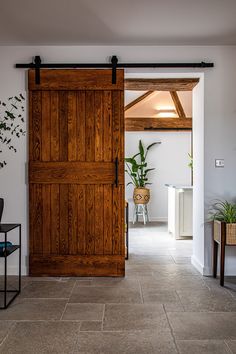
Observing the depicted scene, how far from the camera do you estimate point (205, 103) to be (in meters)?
4.01

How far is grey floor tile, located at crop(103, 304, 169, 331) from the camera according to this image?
2602 millimetres

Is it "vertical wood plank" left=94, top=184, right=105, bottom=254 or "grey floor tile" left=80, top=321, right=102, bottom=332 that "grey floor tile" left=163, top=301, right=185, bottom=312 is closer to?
"grey floor tile" left=80, top=321, right=102, bottom=332

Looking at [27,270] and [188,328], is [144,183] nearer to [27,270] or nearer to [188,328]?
[27,270]

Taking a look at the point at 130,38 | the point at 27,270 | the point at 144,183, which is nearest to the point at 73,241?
the point at 27,270

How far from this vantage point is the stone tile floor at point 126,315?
7.57 feet

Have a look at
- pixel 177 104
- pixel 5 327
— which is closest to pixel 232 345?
pixel 5 327

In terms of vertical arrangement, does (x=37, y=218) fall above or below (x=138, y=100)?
below

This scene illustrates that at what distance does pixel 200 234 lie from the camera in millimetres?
4133

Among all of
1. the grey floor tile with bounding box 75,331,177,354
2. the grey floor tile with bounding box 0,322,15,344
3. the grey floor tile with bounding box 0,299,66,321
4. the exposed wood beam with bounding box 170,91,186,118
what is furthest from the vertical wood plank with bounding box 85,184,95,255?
the exposed wood beam with bounding box 170,91,186,118

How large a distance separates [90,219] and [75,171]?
54 cm

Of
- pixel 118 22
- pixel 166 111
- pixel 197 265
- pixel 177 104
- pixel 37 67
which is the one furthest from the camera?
pixel 166 111

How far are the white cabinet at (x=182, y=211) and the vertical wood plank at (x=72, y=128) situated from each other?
2584 mm

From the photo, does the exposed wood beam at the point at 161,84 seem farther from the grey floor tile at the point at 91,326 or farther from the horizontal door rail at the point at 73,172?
the grey floor tile at the point at 91,326

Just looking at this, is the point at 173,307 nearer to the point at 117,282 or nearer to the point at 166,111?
the point at 117,282
